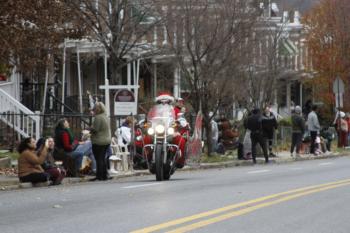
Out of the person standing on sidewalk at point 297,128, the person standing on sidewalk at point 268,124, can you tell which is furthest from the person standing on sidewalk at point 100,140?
the person standing on sidewalk at point 297,128

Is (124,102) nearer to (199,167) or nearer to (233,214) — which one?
(199,167)

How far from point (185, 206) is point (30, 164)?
5601 mm

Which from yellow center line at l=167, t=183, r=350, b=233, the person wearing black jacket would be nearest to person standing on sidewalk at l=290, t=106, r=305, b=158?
the person wearing black jacket

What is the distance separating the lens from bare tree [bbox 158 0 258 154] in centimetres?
2542

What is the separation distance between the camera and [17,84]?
29.1m

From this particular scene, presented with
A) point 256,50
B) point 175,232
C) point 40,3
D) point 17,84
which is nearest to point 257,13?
point 256,50

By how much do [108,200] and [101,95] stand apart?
20.9 metres

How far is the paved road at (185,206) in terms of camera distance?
10.4 metres

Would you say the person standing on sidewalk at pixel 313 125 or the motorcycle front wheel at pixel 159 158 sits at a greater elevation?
the person standing on sidewalk at pixel 313 125

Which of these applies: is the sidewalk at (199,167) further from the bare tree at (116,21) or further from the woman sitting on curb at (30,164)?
the bare tree at (116,21)

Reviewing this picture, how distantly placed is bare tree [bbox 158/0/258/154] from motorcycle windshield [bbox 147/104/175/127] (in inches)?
270

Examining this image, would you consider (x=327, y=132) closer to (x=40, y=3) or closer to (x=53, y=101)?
(x=53, y=101)

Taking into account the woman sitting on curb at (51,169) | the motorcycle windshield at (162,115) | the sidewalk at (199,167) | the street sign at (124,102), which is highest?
the street sign at (124,102)

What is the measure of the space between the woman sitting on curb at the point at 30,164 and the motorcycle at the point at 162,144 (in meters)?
2.28
